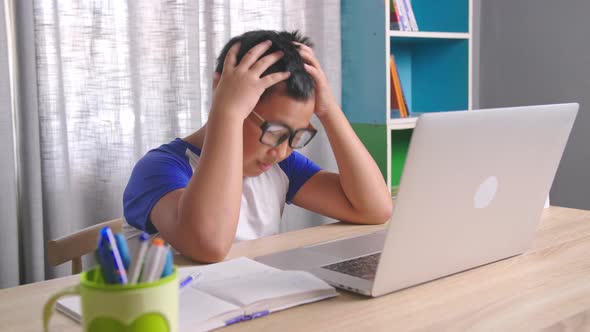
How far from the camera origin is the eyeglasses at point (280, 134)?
1246 mm

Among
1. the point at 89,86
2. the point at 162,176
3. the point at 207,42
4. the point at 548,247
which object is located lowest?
the point at 548,247

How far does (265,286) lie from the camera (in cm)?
88

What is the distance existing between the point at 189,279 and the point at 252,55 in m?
0.48

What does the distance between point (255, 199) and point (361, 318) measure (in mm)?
728

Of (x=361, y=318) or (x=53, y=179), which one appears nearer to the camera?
(x=361, y=318)

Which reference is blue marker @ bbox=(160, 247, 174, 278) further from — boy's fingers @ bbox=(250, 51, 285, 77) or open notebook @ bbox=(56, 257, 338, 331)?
boy's fingers @ bbox=(250, 51, 285, 77)

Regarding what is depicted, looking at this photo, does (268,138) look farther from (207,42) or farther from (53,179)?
(207,42)

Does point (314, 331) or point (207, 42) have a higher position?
point (207, 42)

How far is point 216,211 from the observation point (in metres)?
1.11

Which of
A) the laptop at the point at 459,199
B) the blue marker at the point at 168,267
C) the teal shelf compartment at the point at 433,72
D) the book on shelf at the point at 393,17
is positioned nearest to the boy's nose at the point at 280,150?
the laptop at the point at 459,199

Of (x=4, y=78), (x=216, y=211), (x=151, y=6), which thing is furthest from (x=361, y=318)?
(x=151, y=6)

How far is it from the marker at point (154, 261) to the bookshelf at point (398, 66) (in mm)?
1843

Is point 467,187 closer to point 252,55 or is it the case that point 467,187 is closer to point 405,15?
point 252,55

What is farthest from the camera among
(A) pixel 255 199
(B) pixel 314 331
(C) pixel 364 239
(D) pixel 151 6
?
(D) pixel 151 6
